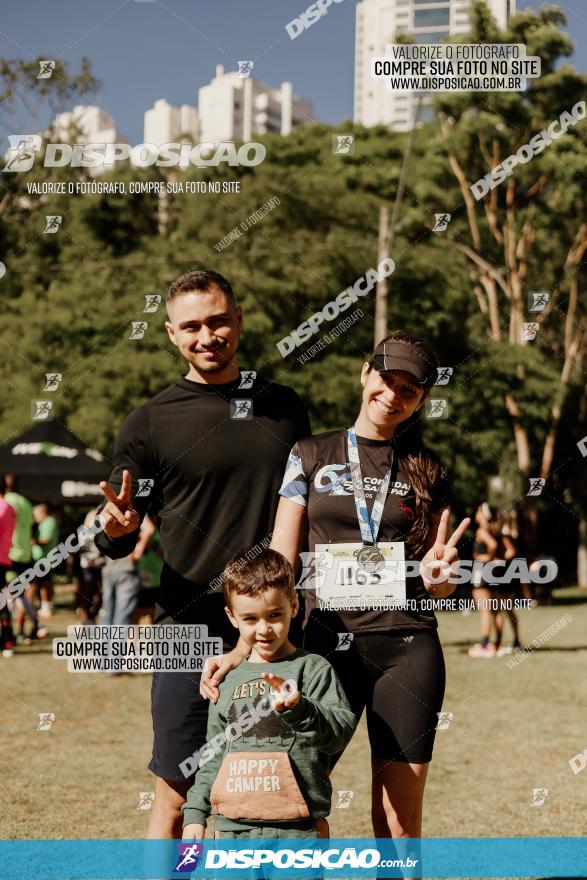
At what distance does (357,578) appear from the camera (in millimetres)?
3646

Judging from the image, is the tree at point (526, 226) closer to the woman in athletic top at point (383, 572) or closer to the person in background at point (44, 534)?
the person in background at point (44, 534)

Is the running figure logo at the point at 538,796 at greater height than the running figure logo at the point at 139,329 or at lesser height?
lesser

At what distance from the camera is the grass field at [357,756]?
5852mm

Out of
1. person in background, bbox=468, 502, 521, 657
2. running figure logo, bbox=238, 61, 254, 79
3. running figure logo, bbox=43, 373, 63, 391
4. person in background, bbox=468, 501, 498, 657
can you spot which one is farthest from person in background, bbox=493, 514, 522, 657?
running figure logo, bbox=43, 373, 63, 391

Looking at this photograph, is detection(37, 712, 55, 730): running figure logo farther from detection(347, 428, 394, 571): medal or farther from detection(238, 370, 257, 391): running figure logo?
detection(347, 428, 394, 571): medal

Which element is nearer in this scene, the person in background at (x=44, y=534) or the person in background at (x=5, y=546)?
the person in background at (x=5, y=546)

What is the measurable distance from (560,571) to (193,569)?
34.7 m

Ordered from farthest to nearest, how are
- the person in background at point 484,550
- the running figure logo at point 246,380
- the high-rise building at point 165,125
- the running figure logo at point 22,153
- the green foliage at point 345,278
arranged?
the high-rise building at point 165,125
the green foliage at point 345,278
the running figure logo at point 22,153
the person in background at point 484,550
the running figure logo at point 246,380

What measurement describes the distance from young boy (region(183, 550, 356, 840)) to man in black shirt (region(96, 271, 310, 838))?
0.32 metres

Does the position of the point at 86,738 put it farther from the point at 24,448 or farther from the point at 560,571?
the point at 560,571

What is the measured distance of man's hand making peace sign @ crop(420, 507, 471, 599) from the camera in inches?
140

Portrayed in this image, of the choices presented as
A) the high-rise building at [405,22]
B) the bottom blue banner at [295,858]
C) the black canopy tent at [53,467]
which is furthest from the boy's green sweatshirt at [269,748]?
the black canopy tent at [53,467]

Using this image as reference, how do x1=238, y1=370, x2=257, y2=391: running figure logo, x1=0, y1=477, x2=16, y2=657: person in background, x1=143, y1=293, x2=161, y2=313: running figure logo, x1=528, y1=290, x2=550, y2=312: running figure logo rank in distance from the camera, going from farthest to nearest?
x1=528, y1=290, x2=550, y2=312: running figure logo
x1=0, y1=477, x2=16, y2=657: person in background
x1=143, y1=293, x2=161, y2=313: running figure logo
x1=238, y1=370, x2=257, y2=391: running figure logo

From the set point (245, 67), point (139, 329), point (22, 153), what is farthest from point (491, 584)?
point (22, 153)
